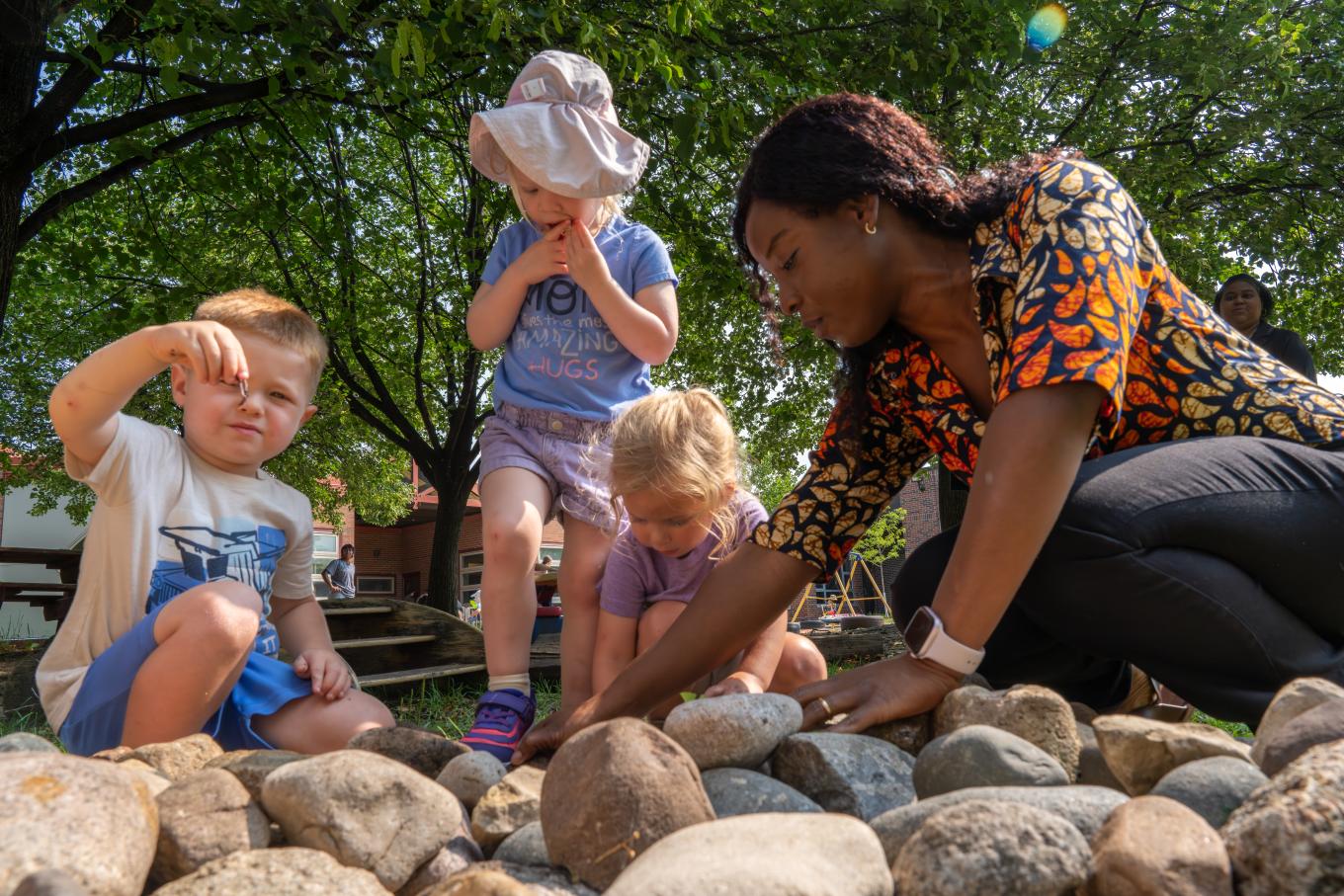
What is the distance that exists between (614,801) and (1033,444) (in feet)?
3.01

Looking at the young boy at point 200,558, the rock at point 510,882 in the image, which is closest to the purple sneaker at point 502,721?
the young boy at point 200,558

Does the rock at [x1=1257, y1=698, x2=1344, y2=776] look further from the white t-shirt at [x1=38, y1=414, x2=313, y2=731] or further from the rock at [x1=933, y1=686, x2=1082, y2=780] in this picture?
the white t-shirt at [x1=38, y1=414, x2=313, y2=731]

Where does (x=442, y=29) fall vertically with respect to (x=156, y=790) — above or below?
above

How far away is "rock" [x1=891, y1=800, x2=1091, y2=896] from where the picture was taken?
0.90 m

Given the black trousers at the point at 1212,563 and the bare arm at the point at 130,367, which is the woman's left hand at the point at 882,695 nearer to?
the black trousers at the point at 1212,563

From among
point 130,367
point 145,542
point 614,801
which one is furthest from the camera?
point 145,542

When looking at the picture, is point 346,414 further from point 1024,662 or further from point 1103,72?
point 1024,662

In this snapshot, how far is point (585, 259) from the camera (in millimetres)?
2848

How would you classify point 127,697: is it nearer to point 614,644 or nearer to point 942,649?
point 614,644

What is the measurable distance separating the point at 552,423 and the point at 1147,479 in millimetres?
1745

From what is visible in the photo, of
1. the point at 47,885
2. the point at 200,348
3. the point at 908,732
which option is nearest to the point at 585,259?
the point at 200,348

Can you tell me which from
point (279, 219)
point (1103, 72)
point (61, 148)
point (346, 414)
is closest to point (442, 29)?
point (61, 148)

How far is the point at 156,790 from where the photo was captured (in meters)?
1.36

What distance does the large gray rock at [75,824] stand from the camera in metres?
0.93
